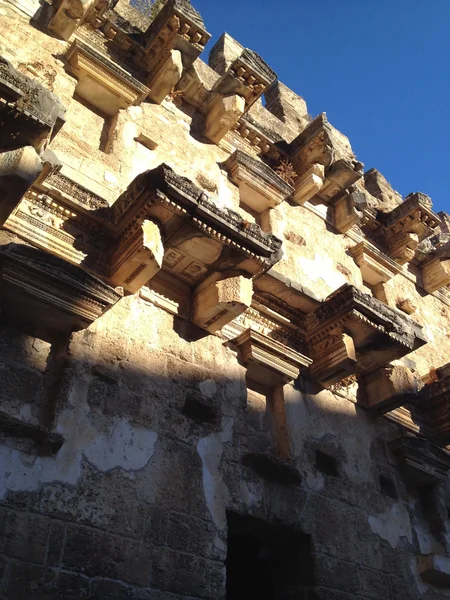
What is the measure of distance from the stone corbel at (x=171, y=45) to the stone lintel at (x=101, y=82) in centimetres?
43

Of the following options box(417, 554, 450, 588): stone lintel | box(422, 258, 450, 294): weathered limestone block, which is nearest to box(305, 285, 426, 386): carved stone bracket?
box(417, 554, 450, 588): stone lintel

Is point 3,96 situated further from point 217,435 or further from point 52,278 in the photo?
point 217,435

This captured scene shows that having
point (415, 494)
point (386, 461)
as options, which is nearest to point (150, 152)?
point (386, 461)

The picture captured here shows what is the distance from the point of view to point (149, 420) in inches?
182

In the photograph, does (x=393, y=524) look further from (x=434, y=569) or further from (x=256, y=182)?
(x=256, y=182)

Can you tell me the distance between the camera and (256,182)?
727cm

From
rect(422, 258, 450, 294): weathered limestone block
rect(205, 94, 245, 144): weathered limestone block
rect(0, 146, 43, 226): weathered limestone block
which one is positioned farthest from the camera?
rect(422, 258, 450, 294): weathered limestone block

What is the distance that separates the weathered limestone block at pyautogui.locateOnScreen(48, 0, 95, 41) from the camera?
6094 mm

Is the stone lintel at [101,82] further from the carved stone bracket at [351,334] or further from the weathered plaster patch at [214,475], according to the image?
the weathered plaster patch at [214,475]

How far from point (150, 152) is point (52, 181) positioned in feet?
5.40

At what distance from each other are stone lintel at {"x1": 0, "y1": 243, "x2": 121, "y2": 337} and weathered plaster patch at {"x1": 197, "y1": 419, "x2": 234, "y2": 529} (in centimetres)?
139

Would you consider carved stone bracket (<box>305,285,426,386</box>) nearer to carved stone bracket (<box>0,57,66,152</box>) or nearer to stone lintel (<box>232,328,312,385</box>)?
stone lintel (<box>232,328,312,385</box>)

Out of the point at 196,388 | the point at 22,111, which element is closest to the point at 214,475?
the point at 196,388

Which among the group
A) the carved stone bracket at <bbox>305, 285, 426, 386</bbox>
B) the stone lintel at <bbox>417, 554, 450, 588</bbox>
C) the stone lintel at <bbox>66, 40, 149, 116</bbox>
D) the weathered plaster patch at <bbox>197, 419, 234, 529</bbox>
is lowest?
the weathered plaster patch at <bbox>197, 419, 234, 529</bbox>
